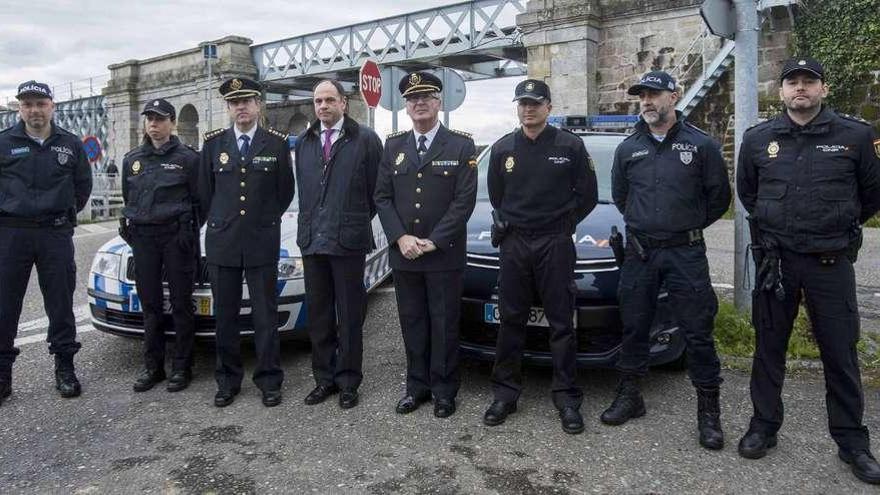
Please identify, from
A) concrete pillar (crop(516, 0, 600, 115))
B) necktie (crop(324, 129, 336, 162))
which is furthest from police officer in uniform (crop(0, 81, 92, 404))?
concrete pillar (crop(516, 0, 600, 115))

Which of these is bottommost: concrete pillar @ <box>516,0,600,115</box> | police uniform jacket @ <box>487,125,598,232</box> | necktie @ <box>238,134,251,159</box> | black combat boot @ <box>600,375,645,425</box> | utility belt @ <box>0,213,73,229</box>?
black combat boot @ <box>600,375,645,425</box>

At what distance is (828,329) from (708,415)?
27.2 inches

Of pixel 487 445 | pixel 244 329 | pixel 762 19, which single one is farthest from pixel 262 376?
pixel 762 19

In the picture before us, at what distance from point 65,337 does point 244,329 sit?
3.55 ft

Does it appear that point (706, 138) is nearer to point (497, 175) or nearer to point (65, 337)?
point (497, 175)

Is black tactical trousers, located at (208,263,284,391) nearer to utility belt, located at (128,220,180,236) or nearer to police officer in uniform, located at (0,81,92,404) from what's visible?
utility belt, located at (128,220,180,236)

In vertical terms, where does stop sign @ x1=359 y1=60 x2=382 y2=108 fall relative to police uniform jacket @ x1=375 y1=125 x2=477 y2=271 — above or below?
above

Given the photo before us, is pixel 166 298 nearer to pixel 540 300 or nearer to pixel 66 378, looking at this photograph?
pixel 66 378

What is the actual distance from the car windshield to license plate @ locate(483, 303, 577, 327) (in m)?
1.08

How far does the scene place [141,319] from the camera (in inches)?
186

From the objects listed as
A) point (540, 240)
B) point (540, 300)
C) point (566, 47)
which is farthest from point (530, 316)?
point (566, 47)

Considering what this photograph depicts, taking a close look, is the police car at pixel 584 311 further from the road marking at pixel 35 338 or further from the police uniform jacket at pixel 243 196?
the road marking at pixel 35 338

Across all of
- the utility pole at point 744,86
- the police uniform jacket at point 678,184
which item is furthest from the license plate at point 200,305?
the utility pole at point 744,86

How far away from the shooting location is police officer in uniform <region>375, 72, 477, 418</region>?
3.94 meters
